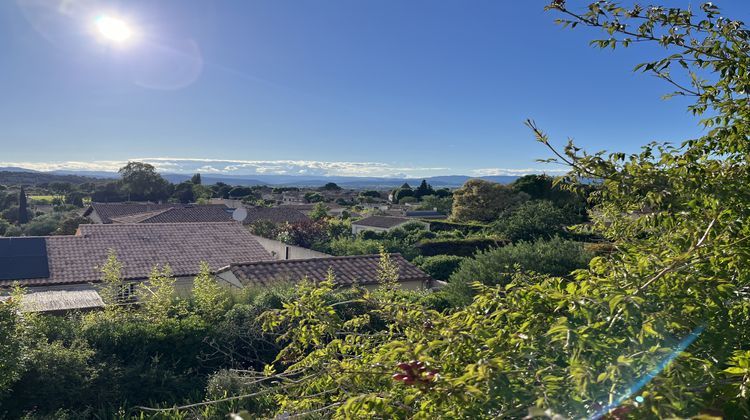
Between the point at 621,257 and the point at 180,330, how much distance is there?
6.91 metres

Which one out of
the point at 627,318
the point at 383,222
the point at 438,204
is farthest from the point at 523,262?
the point at 438,204

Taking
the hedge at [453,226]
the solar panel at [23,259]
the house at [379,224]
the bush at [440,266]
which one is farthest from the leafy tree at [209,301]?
the hedge at [453,226]

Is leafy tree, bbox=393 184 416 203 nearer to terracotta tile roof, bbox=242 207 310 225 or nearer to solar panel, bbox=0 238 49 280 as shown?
terracotta tile roof, bbox=242 207 310 225

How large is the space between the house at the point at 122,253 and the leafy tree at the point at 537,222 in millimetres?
12604

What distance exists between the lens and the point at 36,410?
614cm

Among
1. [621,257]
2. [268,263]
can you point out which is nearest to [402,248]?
[268,263]

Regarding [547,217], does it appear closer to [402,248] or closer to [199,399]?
[402,248]

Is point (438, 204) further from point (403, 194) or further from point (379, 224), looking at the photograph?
point (379, 224)

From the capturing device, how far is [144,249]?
60.8 ft

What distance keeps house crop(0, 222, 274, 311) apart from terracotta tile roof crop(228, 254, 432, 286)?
3668mm

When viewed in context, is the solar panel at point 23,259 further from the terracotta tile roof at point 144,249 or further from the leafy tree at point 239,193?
the leafy tree at point 239,193

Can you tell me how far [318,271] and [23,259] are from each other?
1057cm

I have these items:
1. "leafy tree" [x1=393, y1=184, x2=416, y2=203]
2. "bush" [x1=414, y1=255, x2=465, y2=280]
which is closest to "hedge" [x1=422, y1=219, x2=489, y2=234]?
"bush" [x1=414, y1=255, x2=465, y2=280]

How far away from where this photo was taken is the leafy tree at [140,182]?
7081 cm
